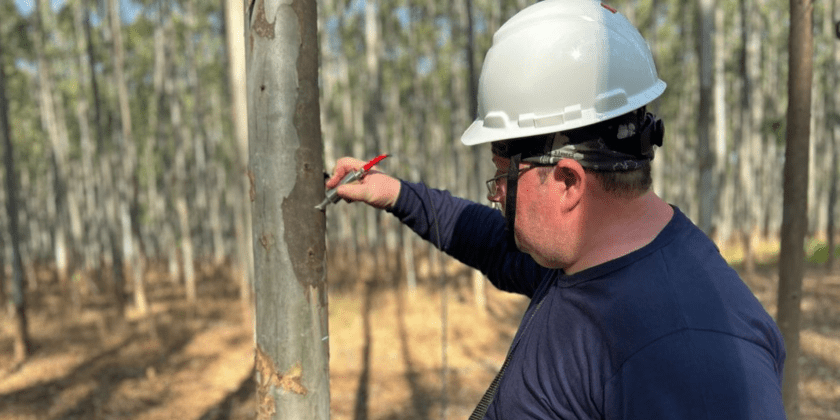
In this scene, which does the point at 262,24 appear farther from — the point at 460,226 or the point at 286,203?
the point at 460,226

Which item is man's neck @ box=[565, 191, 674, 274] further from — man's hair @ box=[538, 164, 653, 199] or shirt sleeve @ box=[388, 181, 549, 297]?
shirt sleeve @ box=[388, 181, 549, 297]

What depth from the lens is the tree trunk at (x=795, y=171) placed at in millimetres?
3281

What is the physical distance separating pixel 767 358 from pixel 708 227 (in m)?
9.43

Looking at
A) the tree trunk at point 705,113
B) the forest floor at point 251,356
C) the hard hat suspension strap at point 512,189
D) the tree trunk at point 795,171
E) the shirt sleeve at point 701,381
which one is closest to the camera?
the shirt sleeve at point 701,381

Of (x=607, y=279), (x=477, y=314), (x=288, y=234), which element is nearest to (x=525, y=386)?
(x=607, y=279)

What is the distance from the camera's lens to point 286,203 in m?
1.55

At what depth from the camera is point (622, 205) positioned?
1.22 metres

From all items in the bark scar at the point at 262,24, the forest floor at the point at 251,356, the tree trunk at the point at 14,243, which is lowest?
the forest floor at the point at 251,356

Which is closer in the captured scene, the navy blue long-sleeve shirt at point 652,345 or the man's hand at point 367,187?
the navy blue long-sleeve shirt at point 652,345

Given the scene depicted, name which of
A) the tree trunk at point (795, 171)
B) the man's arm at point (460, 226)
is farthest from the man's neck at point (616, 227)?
the tree trunk at point (795, 171)

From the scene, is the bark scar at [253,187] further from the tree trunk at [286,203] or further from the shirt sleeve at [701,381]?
the shirt sleeve at [701,381]

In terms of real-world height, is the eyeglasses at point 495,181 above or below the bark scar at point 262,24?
below

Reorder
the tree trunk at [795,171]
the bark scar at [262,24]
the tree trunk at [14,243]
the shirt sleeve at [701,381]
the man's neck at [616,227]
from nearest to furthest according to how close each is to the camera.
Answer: the shirt sleeve at [701,381], the man's neck at [616,227], the bark scar at [262,24], the tree trunk at [795,171], the tree trunk at [14,243]

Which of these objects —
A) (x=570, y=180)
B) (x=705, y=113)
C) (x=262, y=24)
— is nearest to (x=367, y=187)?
(x=262, y=24)
